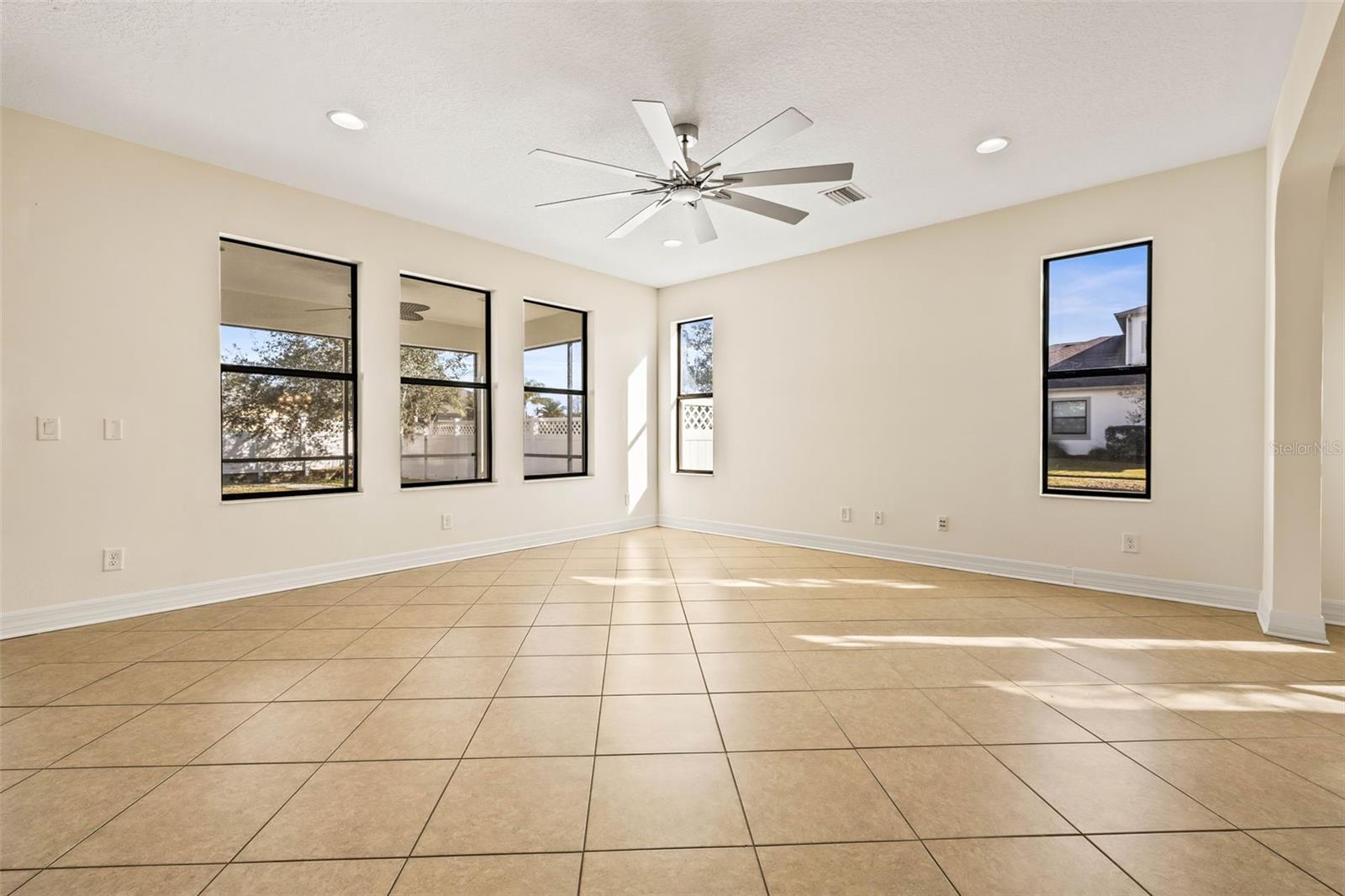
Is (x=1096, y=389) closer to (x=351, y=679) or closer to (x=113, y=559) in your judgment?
(x=351, y=679)

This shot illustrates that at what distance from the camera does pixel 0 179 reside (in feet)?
10.4

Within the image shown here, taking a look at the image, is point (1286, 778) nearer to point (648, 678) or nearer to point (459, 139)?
point (648, 678)

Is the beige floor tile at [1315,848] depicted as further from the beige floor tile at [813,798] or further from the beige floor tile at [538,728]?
the beige floor tile at [538,728]

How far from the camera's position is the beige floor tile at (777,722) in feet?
6.92

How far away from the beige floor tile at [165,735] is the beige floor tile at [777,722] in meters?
1.90

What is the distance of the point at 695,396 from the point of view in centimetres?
692

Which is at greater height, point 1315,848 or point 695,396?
point 695,396

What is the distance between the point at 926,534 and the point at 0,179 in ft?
21.6

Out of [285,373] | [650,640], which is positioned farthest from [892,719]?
[285,373]

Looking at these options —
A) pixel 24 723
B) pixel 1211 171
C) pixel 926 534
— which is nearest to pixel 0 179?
pixel 24 723

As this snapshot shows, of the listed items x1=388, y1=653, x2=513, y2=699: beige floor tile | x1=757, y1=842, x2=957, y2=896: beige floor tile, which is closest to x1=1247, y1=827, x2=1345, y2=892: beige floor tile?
x1=757, y1=842, x2=957, y2=896: beige floor tile

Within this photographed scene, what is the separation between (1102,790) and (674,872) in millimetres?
1400

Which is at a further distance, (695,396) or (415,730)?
(695,396)

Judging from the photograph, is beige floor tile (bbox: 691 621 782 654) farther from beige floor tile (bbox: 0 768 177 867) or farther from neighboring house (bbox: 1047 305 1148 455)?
neighboring house (bbox: 1047 305 1148 455)
